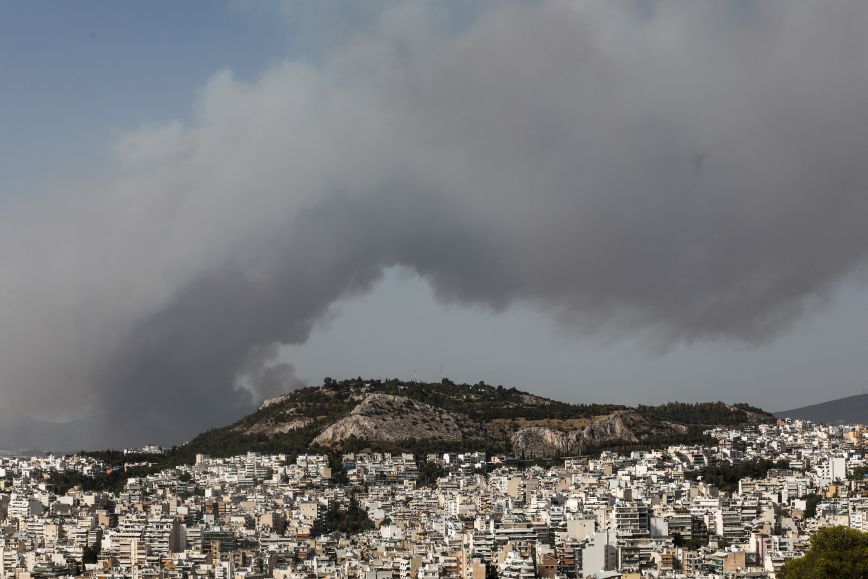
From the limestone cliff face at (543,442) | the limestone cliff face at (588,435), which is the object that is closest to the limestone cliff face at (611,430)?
the limestone cliff face at (588,435)

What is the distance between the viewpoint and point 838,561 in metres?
56.9

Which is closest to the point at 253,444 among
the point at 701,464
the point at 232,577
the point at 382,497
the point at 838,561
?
the point at 382,497

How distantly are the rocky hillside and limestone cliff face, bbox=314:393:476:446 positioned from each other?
0.09 meters

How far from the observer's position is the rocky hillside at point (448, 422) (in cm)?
14275

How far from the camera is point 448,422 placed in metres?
151

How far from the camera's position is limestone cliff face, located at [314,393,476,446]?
5719 inches

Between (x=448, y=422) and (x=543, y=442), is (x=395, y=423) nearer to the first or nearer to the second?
(x=448, y=422)

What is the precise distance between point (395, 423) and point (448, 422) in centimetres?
564

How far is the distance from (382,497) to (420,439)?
27.2 m

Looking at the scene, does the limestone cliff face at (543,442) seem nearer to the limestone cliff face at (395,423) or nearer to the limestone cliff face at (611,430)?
the limestone cliff face at (611,430)

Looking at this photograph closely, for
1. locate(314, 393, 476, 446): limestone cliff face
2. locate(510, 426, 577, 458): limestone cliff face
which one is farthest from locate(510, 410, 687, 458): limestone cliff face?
locate(314, 393, 476, 446): limestone cliff face

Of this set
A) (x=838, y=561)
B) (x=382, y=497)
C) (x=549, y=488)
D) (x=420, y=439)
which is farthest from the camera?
(x=420, y=439)

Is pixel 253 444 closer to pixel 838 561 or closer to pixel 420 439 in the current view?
pixel 420 439

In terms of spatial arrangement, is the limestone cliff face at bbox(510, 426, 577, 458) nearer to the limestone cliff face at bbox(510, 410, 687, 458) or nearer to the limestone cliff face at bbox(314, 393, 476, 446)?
the limestone cliff face at bbox(510, 410, 687, 458)
